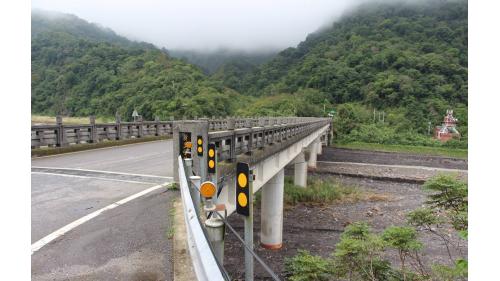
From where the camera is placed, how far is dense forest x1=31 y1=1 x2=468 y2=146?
62.0 m

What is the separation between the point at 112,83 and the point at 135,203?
224 feet

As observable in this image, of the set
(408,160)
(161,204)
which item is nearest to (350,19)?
(408,160)

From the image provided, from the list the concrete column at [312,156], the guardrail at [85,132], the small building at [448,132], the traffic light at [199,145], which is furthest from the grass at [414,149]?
the traffic light at [199,145]

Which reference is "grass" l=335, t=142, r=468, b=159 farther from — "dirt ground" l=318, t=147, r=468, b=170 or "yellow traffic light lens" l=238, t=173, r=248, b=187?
"yellow traffic light lens" l=238, t=173, r=248, b=187

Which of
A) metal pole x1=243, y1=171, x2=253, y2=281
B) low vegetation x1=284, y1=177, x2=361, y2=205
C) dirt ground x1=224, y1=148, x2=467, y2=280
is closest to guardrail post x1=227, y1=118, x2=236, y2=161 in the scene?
dirt ground x1=224, y1=148, x2=467, y2=280

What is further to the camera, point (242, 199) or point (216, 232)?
point (216, 232)

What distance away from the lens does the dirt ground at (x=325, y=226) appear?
14570mm

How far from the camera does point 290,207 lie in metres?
22.9

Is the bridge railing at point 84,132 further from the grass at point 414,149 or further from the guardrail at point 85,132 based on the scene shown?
the grass at point 414,149

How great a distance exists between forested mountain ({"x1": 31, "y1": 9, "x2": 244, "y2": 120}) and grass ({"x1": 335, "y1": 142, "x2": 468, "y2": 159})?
1017 inches

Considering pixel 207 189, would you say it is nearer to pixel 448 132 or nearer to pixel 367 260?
pixel 367 260

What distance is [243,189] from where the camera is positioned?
9.51 feet

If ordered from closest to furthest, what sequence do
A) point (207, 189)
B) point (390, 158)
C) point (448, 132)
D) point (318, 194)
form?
1. point (207, 189)
2. point (318, 194)
3. point (390, 158)
4. point (448, 132)

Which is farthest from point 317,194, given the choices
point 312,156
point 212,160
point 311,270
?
point 212,160
